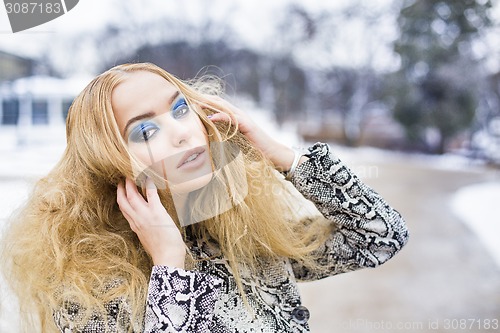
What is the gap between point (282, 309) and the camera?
0.91m

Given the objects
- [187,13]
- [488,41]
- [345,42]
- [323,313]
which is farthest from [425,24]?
[323,313]

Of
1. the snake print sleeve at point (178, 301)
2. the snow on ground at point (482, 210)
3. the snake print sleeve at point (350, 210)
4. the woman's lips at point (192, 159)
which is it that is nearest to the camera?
the snake print sleeve at point (178, 301)

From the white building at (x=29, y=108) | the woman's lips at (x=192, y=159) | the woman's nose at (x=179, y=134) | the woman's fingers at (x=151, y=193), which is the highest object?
the woman's nose at (x=179, y=134)

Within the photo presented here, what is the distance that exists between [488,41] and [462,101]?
1.33 metres

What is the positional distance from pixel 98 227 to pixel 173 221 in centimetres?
13

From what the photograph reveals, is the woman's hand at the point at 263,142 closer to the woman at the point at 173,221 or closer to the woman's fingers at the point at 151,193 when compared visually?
the woman at the point at 173,221

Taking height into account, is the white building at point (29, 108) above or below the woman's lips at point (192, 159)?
below

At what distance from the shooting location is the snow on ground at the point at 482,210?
4.84 meters

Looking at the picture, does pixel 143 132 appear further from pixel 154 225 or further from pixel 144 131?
pixel 154 225

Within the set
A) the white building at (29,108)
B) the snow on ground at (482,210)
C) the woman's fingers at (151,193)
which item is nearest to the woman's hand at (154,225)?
the woman's fingers at (151,193)

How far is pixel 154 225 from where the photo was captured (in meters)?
0.79

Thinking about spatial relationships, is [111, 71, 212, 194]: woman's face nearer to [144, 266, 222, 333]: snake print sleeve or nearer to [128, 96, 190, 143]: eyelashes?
[128, 96, 190, 143]: eyelashes

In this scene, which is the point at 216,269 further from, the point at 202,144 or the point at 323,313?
the point at 323,313

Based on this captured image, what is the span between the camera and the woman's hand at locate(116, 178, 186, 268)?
78cm
